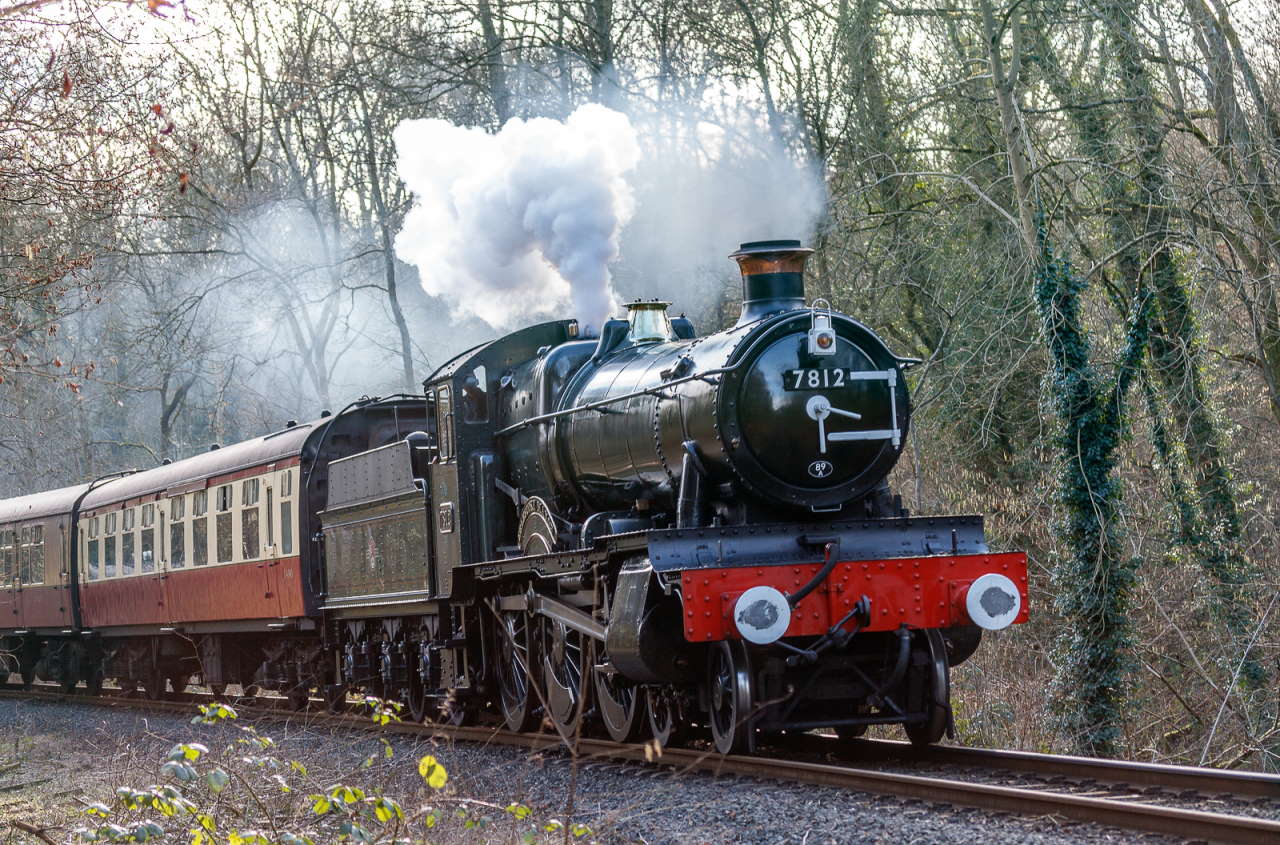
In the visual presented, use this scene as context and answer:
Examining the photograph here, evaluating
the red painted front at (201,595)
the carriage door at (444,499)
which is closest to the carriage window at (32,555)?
the red painted front at (201,595)

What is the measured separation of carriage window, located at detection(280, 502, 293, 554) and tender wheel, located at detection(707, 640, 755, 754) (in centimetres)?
699

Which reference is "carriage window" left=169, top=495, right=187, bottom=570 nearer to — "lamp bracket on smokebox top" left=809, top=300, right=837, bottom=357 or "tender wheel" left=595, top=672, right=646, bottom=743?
"tender wheel" left=595, top=672, right=646, bottom=743

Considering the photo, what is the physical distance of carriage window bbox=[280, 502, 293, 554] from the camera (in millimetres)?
14789

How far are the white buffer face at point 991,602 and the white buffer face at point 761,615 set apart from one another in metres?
1.19

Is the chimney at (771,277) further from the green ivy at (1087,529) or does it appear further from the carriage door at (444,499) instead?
the green ivy at (1087,529)

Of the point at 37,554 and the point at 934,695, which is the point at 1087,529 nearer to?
the point at 934,695

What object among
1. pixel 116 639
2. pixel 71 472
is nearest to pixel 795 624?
pixel 116 639

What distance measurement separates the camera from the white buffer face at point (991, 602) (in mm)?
→ 8617

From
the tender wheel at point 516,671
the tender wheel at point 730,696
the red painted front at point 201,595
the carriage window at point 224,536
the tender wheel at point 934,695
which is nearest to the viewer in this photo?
the tender wheel at point 730,696

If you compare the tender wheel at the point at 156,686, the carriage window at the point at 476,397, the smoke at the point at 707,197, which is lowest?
the tender wheel at the point at 156,686

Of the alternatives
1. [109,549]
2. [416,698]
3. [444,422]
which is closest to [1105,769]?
[444,422]

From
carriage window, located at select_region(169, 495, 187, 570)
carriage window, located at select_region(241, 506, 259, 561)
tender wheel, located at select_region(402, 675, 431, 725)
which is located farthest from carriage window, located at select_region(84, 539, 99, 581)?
tender wheel, located at select_region(402, 675, 431, 725)

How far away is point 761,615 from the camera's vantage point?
27.0 ft

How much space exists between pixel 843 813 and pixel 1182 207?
32.2 feet
